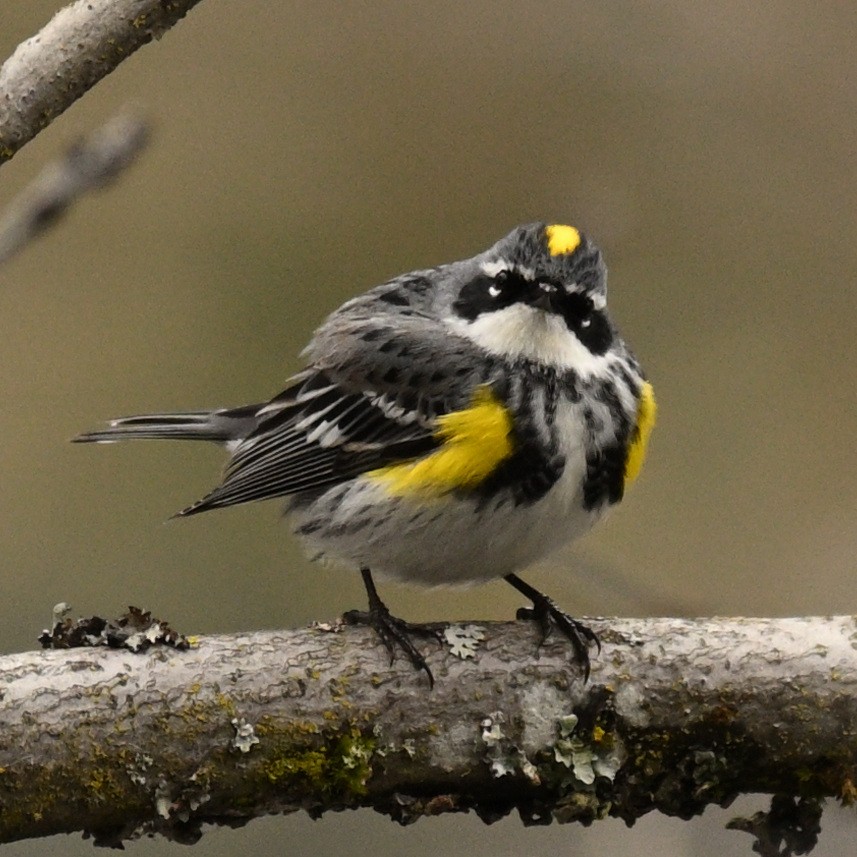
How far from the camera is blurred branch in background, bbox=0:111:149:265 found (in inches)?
110

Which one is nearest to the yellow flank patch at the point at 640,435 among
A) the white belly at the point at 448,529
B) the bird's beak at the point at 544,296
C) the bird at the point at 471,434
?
the bird at the point at 471,434

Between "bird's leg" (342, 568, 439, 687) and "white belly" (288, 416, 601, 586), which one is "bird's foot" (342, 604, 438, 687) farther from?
"white belly" (288, 416, 601, 586)

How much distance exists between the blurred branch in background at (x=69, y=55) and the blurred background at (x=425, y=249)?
3.70 meters

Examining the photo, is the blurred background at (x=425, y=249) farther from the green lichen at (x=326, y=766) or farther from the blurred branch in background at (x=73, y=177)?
the blurred branch in background at (x=73, y=177)

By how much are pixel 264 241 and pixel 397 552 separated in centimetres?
382

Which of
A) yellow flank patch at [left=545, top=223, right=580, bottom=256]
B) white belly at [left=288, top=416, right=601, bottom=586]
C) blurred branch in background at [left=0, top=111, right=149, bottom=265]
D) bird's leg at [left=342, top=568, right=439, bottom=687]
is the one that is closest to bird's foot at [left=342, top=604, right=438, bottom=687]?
bird's leg at [left=342, top=568, right=439, bottom=687]

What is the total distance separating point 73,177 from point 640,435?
1952mm

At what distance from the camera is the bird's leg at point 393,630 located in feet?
12.4

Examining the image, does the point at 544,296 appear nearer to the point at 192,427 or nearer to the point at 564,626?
the point at 564,626

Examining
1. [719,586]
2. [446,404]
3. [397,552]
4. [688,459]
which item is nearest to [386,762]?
[397,552]

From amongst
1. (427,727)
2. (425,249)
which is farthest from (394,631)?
(425,249)

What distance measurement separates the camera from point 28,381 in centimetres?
758

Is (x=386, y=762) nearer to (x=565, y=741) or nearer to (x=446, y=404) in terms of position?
(x=565, y=741)

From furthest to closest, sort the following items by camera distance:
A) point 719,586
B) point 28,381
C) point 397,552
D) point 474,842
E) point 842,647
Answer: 1. point 28,381
2. point 719,586
3. point 474,842
4. point 397,552
5. point 842,647
